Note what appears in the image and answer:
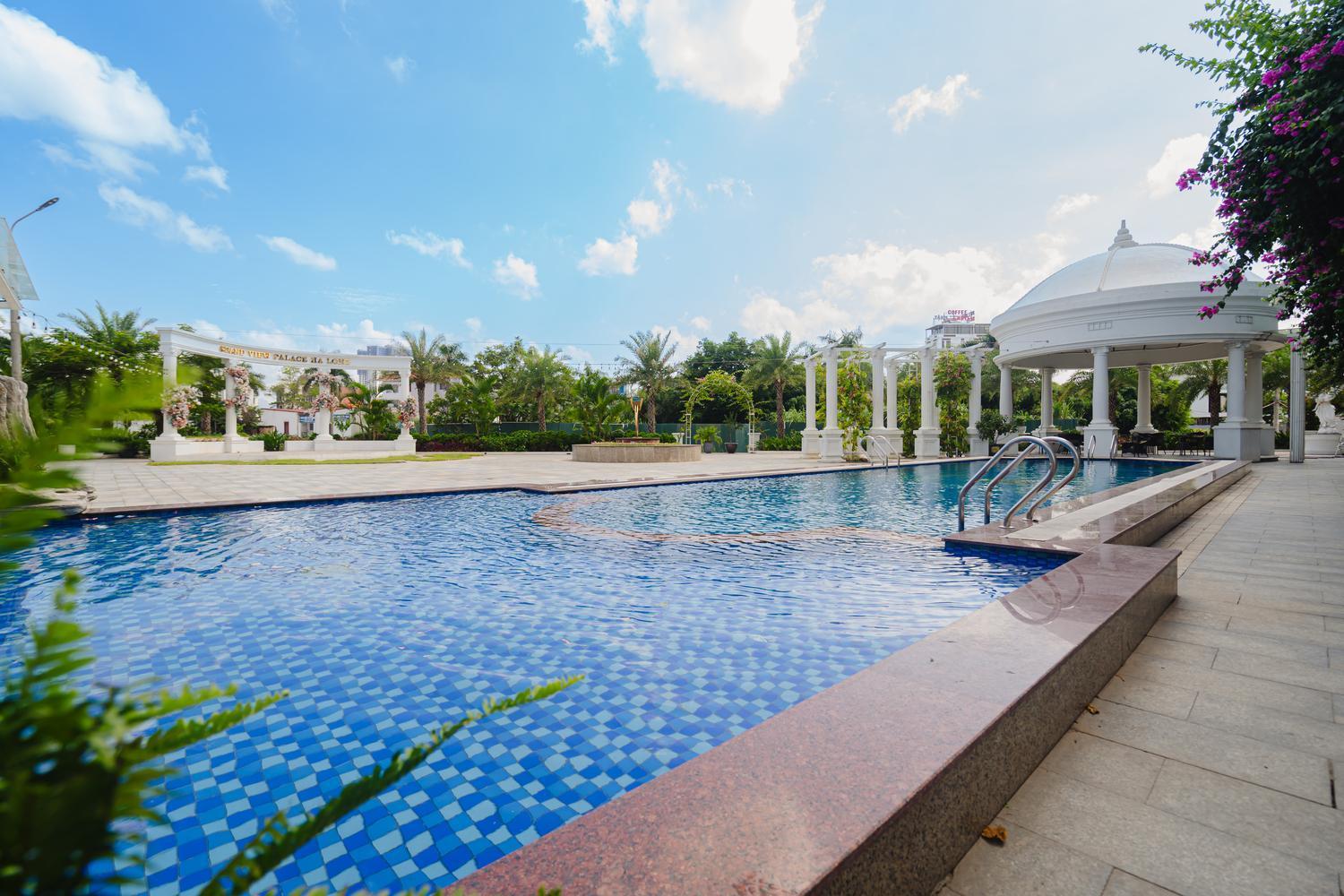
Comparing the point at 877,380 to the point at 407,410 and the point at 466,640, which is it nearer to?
the point at 407,410

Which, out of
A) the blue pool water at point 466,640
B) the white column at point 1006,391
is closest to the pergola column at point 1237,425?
the white column at point 1006,391

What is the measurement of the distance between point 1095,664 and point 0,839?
395 cm

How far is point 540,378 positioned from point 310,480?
2290cm

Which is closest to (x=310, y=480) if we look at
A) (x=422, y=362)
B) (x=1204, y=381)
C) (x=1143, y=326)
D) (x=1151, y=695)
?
(x=1151, y=695)

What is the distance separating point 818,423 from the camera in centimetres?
3180

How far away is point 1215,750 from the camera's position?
2.66 metres

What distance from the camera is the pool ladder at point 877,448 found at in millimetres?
23444

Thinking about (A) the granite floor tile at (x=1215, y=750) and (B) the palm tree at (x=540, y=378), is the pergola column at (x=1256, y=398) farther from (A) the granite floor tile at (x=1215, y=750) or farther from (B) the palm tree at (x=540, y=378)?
(B) the palm tree at (x=540, y=378)

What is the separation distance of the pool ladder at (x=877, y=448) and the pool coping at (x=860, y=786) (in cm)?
2063

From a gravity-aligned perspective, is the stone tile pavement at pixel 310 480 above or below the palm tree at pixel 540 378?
below

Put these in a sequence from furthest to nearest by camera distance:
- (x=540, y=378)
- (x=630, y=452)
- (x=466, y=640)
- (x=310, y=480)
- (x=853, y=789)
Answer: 1. (x=540, y=378)
2. (x=630, y=452)
3. (x=310, y=480)
4. (x=466, y=640)
5. (x=853, y=789)

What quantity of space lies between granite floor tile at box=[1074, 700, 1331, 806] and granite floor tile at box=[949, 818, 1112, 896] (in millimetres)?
939

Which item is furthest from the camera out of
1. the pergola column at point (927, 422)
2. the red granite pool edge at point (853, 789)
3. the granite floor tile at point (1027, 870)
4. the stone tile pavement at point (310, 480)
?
the pergola column at point (927, 422)

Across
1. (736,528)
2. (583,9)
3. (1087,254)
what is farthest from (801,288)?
(736,528)
